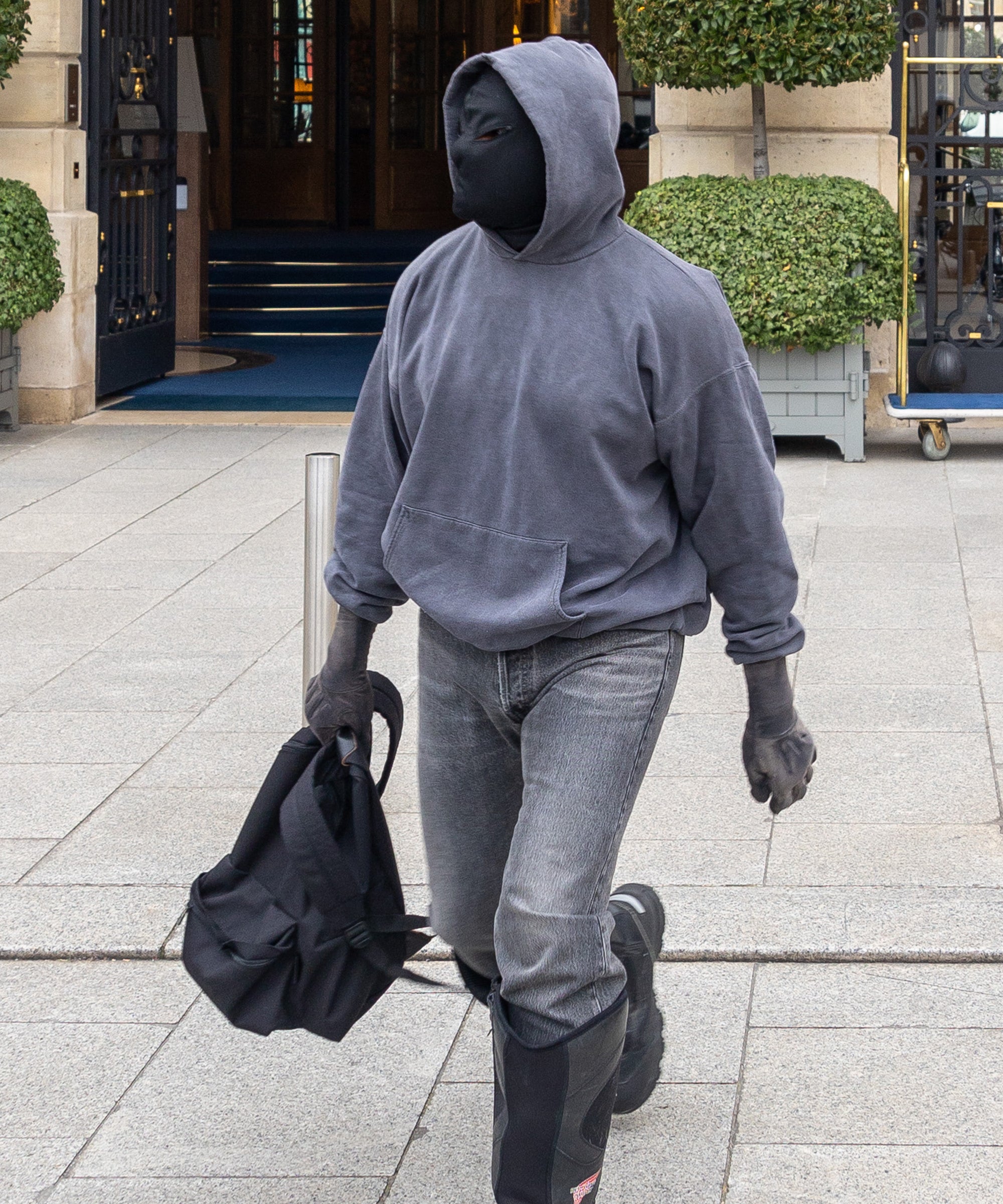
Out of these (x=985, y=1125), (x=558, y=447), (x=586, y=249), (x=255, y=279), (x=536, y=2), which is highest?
(x=536, y=2)

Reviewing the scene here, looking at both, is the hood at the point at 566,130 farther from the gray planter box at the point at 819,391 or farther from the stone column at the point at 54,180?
the stone column at the point at 54,180

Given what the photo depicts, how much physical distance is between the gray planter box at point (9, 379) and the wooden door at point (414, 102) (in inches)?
397

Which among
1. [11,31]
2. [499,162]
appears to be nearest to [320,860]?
[499,162]

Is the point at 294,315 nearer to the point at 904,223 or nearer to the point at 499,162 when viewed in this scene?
the point at 904,223

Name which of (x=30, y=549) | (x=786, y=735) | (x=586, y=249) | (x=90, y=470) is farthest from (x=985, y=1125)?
(x=90, y=470)

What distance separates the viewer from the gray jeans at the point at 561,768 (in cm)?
246

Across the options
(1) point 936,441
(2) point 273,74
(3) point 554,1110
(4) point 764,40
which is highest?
(2) point 273,74

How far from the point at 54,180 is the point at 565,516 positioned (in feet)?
29.2

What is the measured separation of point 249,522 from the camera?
26.8ft

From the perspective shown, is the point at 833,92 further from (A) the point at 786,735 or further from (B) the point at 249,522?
(A) the point at 786,735

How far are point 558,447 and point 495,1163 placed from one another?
989 millimetres

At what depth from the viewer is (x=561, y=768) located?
8.21 ft

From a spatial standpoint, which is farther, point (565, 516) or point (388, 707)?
point (388, 707)

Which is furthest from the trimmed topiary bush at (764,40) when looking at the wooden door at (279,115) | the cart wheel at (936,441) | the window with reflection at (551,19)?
the wooden door at (279,115)
